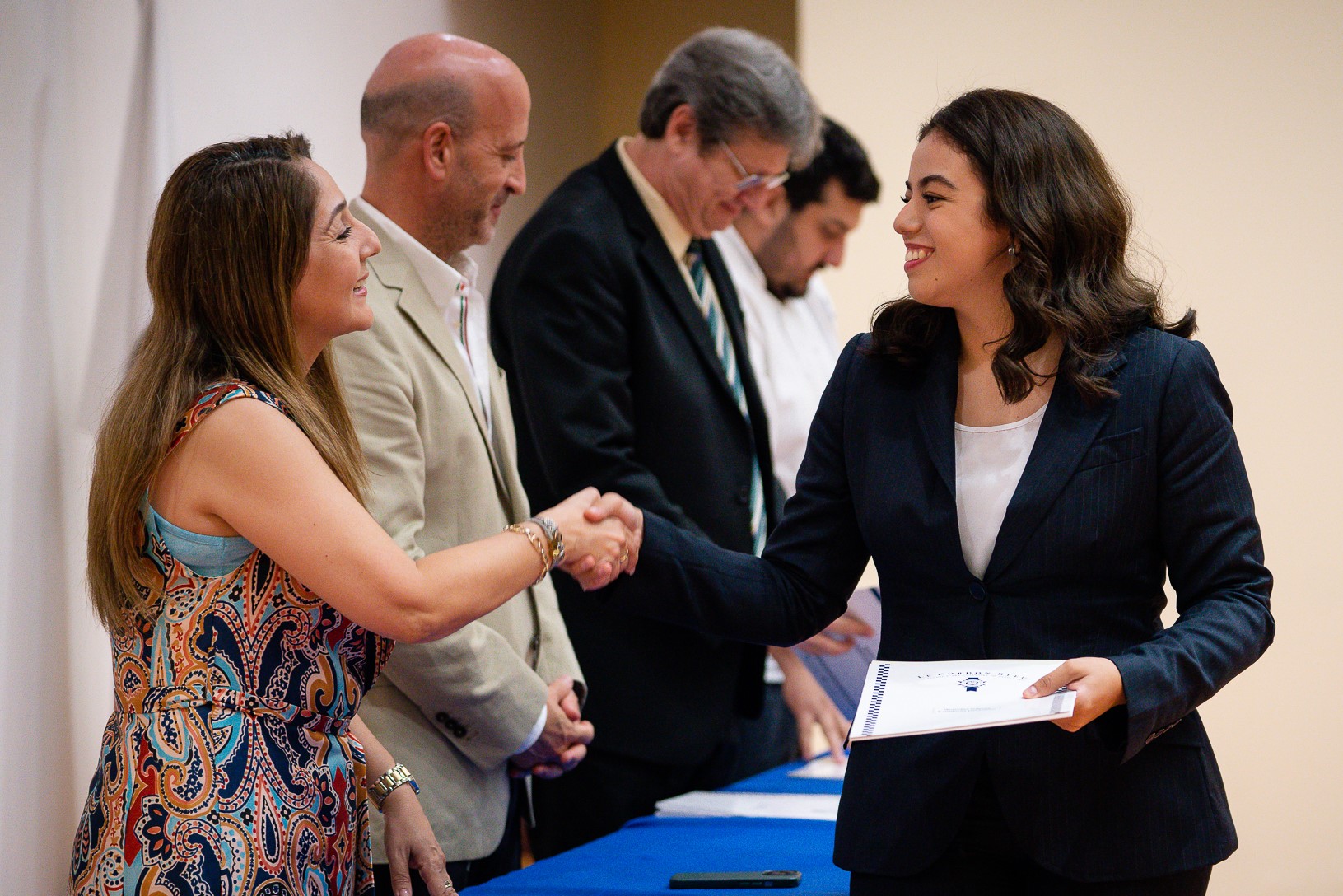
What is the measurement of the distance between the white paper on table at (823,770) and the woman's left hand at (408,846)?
1146 millimetres

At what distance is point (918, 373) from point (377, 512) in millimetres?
788

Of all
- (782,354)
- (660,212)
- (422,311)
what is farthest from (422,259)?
(782,354)

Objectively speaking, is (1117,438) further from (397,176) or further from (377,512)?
(397,176)

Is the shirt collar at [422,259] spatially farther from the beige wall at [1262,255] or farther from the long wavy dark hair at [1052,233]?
the beige wall at [1262,255]

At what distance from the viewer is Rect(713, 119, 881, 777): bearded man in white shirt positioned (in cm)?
369

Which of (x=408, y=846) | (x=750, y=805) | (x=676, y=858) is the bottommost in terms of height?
(x=750, y=805)

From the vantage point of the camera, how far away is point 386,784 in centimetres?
185

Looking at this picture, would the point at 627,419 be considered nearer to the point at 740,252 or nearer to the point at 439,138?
the point at 439,138

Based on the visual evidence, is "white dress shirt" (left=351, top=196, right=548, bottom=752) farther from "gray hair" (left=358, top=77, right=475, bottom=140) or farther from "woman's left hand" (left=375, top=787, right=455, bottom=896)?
"woman's left hand" (left=375, top=787, right=455, bottom=896)

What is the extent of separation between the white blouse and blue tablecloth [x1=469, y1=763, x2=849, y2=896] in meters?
0.54

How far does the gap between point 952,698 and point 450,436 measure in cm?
99

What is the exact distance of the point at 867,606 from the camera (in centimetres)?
253

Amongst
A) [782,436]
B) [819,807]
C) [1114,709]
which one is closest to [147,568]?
[1114,709]

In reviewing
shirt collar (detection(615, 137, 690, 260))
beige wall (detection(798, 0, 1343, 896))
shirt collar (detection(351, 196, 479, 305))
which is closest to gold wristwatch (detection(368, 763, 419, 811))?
shirt collar (detection(351, 196, 479, 305))
